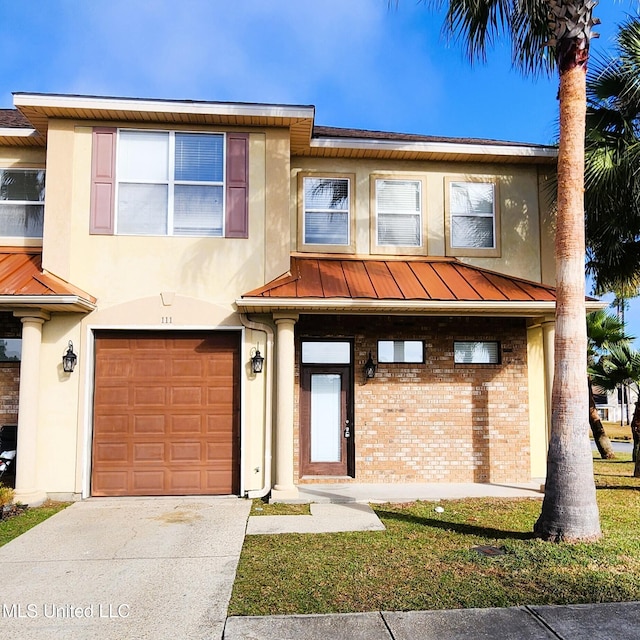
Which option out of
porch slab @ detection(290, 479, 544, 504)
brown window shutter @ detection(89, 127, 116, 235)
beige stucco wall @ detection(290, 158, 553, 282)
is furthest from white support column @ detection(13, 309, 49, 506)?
beige stucco wall @ detection(290, 158, 553, 282)

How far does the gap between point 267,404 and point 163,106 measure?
17.4 ft

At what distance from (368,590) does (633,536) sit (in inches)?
145

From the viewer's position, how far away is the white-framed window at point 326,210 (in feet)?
Answer: 36.8

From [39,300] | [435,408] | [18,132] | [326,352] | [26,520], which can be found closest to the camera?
[26,520]

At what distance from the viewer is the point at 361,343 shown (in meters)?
10.8

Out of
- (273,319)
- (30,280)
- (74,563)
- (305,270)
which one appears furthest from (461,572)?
(30,280)

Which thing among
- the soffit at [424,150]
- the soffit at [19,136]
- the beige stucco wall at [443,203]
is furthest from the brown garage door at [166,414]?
the soffit at [424,150]

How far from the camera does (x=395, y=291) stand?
969 centimetres

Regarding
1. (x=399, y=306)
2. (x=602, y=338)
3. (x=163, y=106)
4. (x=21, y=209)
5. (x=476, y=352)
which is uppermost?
(x=163, y=106)

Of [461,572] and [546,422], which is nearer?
[461,572]

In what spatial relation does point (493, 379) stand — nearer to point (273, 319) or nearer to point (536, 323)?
point (536, 323)

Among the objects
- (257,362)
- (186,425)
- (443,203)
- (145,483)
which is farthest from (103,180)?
(443,203)

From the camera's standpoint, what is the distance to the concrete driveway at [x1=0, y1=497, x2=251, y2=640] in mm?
4738

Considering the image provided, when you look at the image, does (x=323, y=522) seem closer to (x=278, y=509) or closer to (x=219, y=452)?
(x=278, y=509)
